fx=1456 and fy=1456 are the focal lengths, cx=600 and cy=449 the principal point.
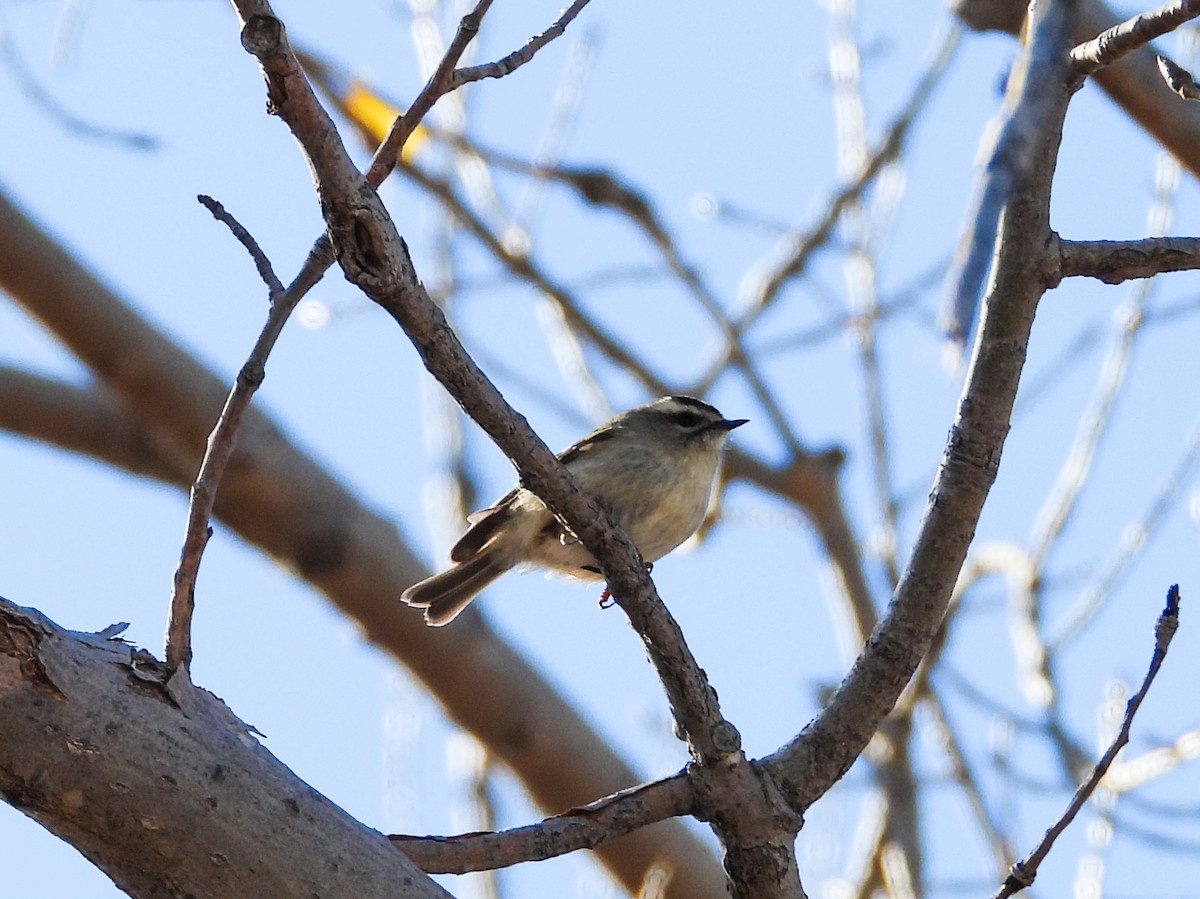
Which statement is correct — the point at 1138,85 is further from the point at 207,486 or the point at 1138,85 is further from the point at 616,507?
the point at 207,486

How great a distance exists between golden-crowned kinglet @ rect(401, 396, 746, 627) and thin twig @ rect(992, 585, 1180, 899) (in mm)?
2715

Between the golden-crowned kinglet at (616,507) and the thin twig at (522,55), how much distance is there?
9.03 ft

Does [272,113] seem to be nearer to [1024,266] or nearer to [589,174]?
[1024,266]

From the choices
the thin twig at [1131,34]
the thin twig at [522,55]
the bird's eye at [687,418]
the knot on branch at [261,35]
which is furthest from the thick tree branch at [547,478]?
the bird's eye at [687,418]

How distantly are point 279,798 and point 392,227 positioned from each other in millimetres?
781

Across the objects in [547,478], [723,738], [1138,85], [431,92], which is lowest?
[723,738]

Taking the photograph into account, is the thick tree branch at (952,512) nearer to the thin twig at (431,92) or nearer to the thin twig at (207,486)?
the thin twig at (431,92)

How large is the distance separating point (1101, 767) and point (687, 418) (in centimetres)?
337

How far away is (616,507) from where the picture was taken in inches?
205

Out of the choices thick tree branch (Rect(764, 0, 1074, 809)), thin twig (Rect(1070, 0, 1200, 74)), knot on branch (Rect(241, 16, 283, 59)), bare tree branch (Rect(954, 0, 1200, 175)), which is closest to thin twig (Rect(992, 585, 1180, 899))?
thick tree branch (Rect(764, 0, 1074, 809))

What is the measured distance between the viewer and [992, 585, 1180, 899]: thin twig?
2273 millimetres

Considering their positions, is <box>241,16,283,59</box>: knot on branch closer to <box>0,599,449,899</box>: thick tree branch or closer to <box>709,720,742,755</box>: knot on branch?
<box>0,599,449,899</box>: thick tree branch

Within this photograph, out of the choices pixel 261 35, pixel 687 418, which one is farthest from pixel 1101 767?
pixel 687 418

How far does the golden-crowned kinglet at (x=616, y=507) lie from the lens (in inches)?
201
